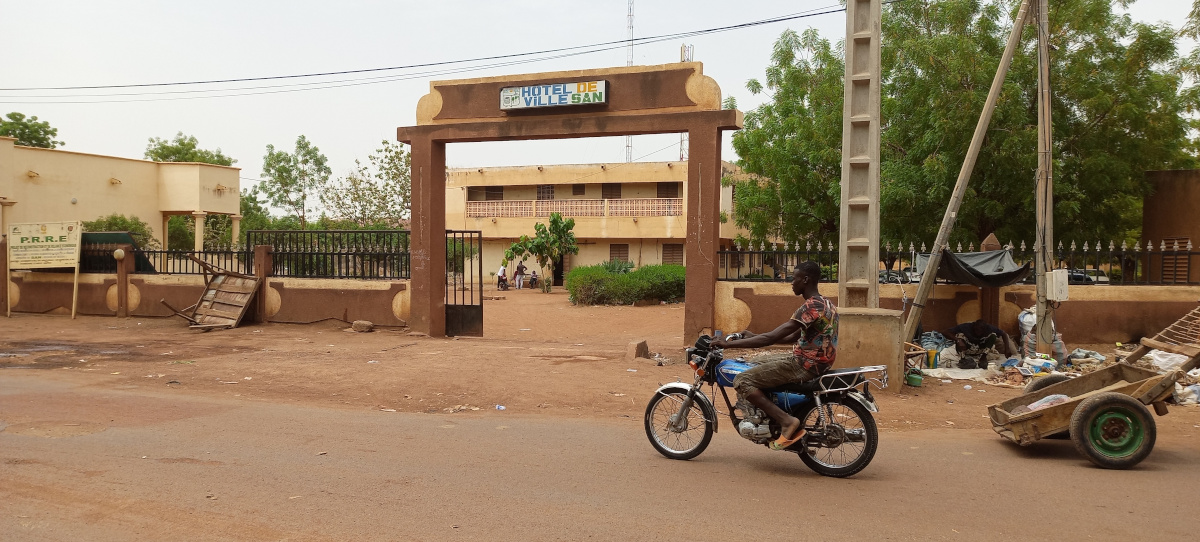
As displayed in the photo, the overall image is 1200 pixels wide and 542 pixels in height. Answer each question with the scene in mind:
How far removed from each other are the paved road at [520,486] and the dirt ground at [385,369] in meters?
1.38

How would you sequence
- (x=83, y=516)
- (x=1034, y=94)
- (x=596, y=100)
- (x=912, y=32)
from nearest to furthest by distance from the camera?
(x=83, y=516)
(x=596, y=100)
(x=1034, y=94)
(x=912, y=32)

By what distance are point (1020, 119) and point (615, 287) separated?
15471mm

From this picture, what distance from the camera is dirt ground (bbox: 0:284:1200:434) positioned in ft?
30.3

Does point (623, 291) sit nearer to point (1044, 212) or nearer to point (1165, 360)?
point (1044, 212)

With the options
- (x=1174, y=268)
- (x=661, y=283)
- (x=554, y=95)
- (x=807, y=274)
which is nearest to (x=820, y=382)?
(x=807, y=274)

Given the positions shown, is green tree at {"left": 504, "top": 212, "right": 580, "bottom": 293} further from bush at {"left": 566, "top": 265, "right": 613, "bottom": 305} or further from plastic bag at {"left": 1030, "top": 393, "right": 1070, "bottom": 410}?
plastic bag at {"left": 1030, "top": 393, "right": 1070, "bottom": 410}

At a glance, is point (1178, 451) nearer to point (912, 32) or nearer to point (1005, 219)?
point (1005, 219)

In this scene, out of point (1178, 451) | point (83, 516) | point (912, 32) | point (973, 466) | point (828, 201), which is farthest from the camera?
point (828, 201)

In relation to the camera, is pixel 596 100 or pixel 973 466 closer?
pixel 973 466

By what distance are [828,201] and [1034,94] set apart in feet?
21.3

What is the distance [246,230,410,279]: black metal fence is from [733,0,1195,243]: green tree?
10930 millimetres

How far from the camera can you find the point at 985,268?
12.4 metres

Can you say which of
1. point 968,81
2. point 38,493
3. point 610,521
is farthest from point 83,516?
A: point 968,81

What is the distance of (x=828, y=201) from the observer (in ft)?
75.9
